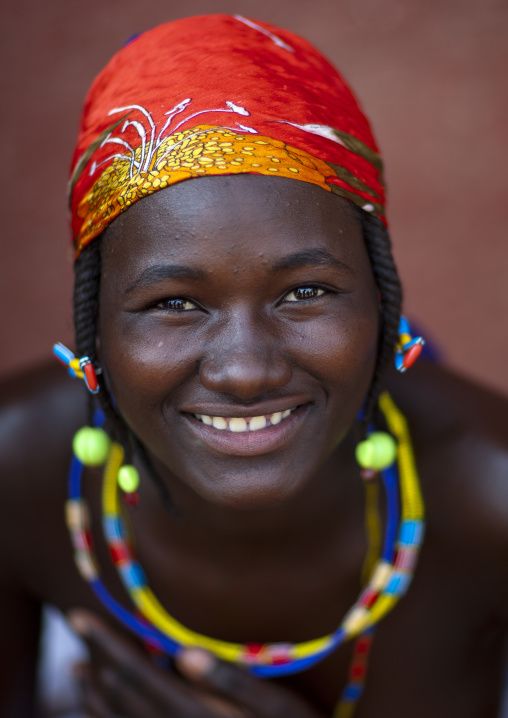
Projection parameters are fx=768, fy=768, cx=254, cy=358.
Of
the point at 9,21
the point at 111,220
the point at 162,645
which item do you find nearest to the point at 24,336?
the point at 9,21

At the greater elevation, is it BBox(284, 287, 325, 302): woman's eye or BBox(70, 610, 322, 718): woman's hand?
BBox(284, 287, 325, 302): woman's eye

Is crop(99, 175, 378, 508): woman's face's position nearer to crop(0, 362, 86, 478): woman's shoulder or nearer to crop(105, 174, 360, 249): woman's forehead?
crop(105, 174, 360, 249): woman's forehead

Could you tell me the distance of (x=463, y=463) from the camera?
2023 millimetres

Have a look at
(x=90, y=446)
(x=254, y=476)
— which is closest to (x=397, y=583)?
(x=254, y=476)

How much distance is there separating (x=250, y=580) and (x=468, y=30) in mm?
2490

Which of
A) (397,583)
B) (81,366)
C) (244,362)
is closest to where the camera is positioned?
(244,362)

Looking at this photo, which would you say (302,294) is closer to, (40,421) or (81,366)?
(81,366)

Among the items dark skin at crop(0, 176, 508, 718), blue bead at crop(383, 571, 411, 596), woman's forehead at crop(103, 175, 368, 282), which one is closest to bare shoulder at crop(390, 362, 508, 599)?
dark skin at crop(0, 176, 508, 718)

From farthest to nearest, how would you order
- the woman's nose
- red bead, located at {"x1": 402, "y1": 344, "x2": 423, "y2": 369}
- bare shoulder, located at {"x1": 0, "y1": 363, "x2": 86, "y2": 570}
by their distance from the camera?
1. bare shoulder, located at {"x1": 0, "y1": 363, "x2": 86, "y2": 570}
2. red bead, located at {"x1": 402, "y1": 344, "x2": 423, "y2": 369}
3. the woman's nose

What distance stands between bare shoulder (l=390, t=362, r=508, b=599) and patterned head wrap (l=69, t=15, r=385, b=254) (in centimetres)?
66

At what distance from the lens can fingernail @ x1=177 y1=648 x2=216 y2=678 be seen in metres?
1.84

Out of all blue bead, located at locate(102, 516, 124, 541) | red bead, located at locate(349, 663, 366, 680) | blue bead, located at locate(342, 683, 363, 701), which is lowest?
blue bead, located at locate(342, 683, 363, 701)

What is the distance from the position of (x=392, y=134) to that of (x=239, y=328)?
232cm

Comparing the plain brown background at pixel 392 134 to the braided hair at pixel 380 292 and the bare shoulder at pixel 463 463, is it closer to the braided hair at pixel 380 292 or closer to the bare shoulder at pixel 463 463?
the bare shoulder at pixel 463 463
